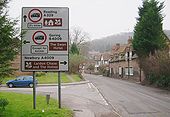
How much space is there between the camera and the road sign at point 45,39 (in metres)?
13.8

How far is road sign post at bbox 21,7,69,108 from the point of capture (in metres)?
13.8

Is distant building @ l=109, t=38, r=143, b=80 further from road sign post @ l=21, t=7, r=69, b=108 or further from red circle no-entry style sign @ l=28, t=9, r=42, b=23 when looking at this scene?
red circle no-entry style sign @ l=28, t=9, r=42, b=23

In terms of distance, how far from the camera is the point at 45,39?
46.0ft

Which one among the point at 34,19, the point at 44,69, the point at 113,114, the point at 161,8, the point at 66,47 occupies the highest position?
the point at 161,8

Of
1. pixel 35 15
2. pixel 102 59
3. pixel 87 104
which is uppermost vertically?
pixel 35 15

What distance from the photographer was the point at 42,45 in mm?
13984

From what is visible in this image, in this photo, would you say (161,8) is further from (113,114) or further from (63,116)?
(63,116)

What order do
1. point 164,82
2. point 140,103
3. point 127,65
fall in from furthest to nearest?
1. point 127,65
2. point 164,82
3. point 140,103

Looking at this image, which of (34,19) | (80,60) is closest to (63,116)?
(34,19)

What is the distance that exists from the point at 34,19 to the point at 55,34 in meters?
1.12

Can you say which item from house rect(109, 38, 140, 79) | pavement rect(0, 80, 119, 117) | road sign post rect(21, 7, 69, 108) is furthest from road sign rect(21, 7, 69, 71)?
house rect(109, 38, 140, 79)

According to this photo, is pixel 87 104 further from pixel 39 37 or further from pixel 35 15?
pixel 35 15

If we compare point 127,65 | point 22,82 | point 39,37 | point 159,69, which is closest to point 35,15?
point 39,37

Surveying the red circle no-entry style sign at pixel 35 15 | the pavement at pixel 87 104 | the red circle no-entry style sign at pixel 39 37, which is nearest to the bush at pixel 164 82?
the pavement at pixel 87 104
